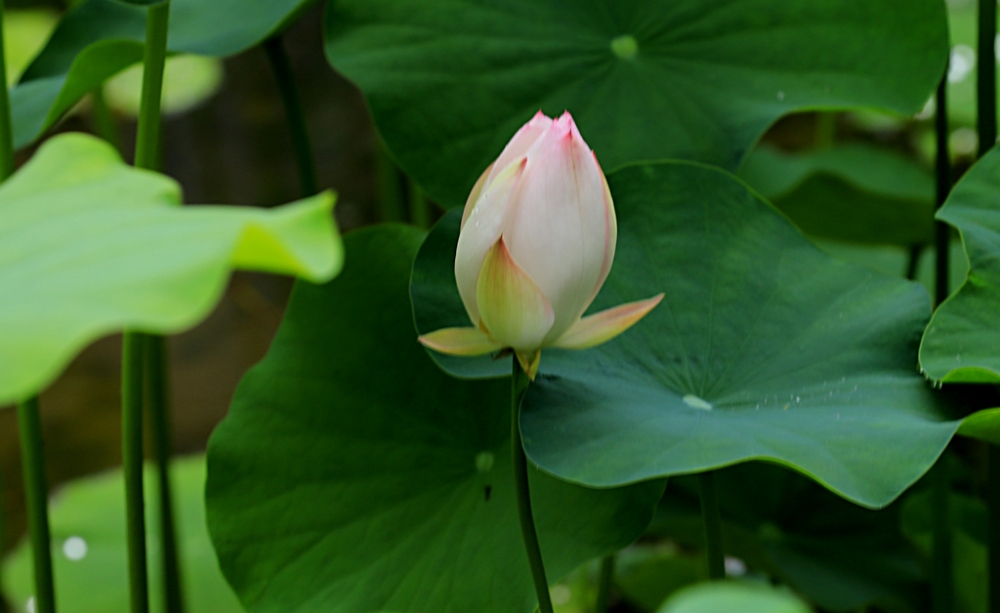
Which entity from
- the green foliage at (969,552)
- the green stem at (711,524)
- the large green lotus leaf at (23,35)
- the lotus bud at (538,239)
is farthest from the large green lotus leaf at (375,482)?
the large green lotus leaf at (23,35)

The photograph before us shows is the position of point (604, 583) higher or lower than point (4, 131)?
lower

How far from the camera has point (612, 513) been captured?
1.30 feet

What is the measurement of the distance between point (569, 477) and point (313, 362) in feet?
0.63

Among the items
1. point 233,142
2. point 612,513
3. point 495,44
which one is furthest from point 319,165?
point 612,513

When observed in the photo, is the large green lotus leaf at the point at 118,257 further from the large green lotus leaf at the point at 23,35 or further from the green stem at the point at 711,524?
the large green lotus leaf at the point at 23,35

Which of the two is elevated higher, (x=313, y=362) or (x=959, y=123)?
(x=313, y=362)

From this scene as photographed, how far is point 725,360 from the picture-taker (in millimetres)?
398

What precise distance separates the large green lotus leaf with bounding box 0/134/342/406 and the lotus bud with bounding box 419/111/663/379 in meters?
0.10

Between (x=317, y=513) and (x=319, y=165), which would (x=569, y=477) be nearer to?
(x=317, y=513)

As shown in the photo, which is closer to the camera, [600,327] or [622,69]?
[600,327]

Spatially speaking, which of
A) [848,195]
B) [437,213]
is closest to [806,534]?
[848,195]

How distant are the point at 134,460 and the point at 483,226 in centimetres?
23

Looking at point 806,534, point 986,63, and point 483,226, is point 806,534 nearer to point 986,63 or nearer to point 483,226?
point 986,63

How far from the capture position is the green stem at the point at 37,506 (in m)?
0.44
